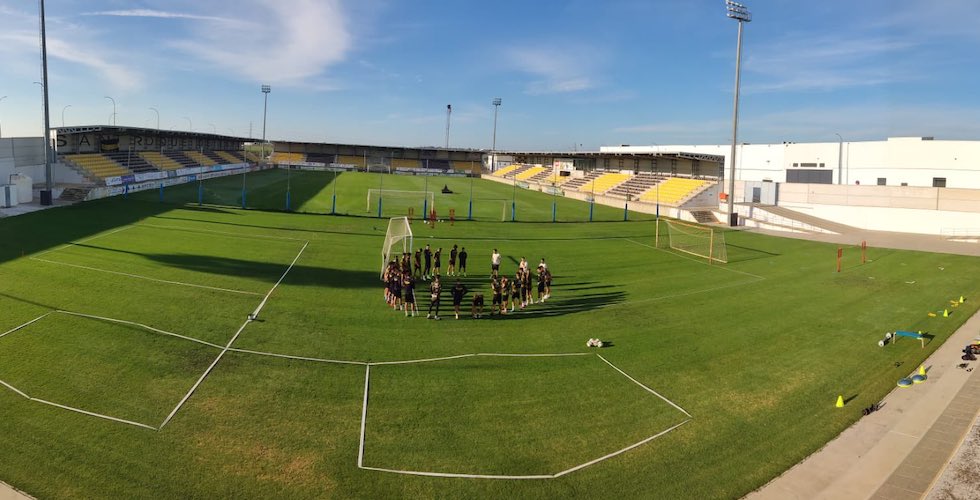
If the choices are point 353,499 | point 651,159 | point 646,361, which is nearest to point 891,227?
point 651,159

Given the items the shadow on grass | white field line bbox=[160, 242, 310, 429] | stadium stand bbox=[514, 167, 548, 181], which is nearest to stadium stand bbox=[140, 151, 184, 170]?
the shadow on grass

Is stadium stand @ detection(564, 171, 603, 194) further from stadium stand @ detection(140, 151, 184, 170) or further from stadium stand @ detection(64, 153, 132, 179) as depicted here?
stadium stand @ detection(64, 153, 132, 179)

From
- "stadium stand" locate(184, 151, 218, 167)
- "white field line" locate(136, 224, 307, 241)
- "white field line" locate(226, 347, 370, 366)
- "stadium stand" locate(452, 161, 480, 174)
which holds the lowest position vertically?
"white field line" locate(226, 347, 370, 366)

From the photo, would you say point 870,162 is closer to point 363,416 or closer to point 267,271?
point 267,271

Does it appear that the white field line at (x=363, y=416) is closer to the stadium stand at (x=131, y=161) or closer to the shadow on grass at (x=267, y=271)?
the shadow on grass at (x=267, y=271)

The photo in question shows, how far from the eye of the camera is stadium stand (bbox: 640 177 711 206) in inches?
2109

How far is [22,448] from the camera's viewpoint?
9.69 meters

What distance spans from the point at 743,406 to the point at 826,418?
1.72 metres

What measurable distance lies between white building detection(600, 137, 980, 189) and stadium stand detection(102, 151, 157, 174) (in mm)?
72889

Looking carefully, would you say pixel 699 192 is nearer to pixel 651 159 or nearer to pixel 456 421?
pixel 651 159

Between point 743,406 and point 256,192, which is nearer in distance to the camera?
point 743,406

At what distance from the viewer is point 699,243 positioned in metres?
36.2

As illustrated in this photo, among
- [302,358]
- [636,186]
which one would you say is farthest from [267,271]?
[636,186]

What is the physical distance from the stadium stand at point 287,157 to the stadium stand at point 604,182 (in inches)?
2605
